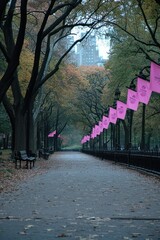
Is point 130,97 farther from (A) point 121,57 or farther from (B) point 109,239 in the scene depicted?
(B) point 109,239

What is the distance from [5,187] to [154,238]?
8565mm

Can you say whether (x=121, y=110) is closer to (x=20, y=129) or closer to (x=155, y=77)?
(x=20, y=129)

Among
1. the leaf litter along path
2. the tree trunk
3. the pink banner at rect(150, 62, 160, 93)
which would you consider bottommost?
the leaf litter along path

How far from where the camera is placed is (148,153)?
20.8 m

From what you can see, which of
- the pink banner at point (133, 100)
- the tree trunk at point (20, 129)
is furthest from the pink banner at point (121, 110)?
the tree trunk at point (20, 129)

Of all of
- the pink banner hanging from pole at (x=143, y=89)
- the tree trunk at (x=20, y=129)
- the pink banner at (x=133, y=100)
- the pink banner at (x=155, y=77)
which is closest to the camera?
the pink banner at (x=155, y=77)

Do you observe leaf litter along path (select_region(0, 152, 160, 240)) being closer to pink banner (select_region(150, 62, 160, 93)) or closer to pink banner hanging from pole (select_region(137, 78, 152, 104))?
pink banner (select_region(150, 62, 160, 93))

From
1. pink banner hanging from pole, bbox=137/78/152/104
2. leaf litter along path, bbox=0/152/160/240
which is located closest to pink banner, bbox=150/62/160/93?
pink banner hanging from pole, bbox=137/78/152/104

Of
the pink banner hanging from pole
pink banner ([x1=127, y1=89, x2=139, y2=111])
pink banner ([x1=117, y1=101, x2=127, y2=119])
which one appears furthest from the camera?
pink banner ([x1=117, y1=101, x2=127, y2=119])

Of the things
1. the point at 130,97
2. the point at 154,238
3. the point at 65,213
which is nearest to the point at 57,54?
the point at 130,97

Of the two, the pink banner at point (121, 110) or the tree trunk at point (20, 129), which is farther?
the pink banner at point (121, 110)

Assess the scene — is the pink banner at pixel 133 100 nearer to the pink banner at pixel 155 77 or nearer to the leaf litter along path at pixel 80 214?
the pink banner at pixel 155 77

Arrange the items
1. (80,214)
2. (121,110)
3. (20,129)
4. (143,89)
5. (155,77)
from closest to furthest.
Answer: (80,214), (155,77), (143,89), (20,129), (121,110)

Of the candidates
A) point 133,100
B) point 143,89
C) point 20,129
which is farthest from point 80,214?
point 20,129
